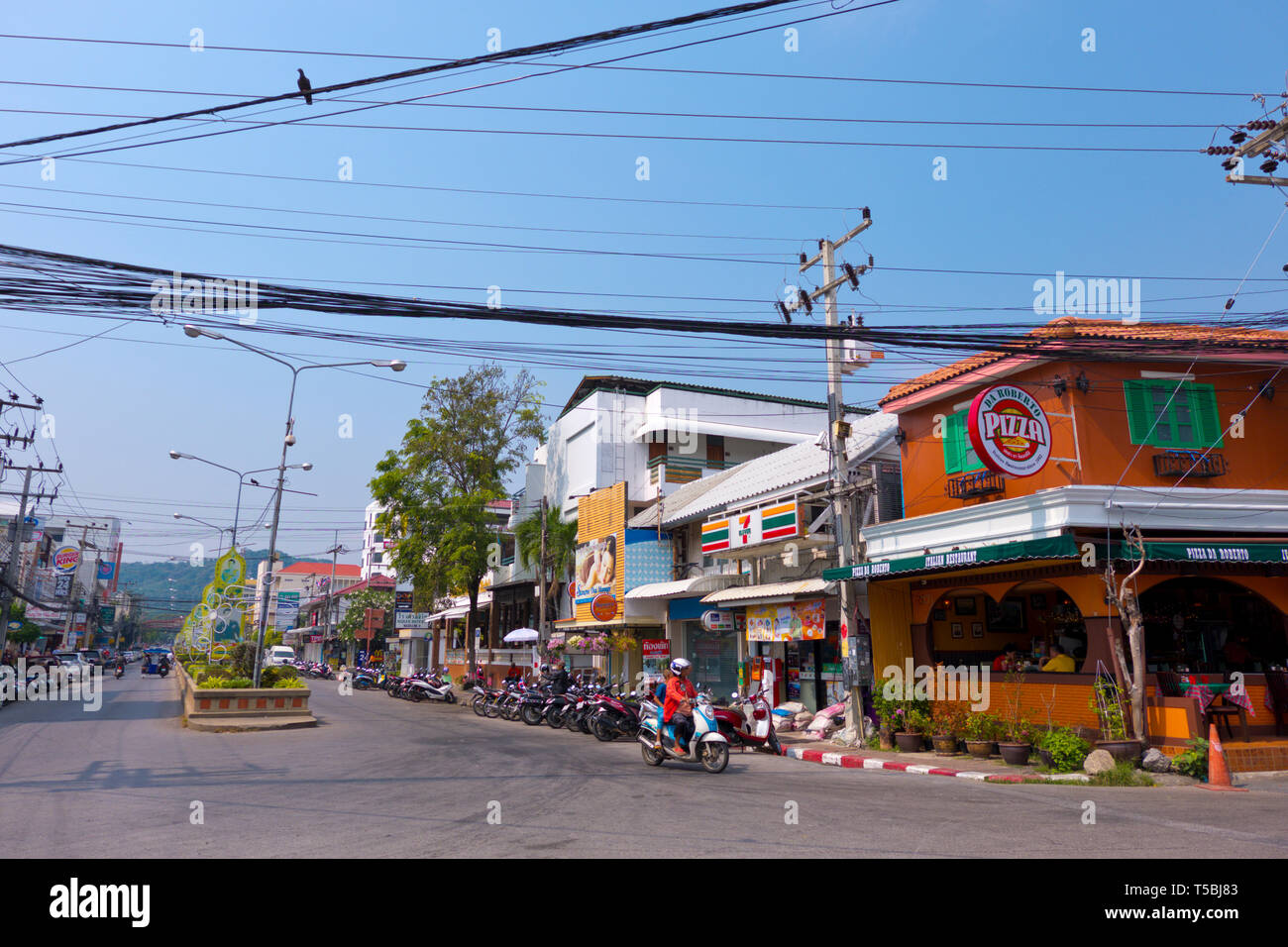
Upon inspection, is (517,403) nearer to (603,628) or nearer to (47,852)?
(603,628)

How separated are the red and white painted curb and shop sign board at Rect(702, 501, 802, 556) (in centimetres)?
545

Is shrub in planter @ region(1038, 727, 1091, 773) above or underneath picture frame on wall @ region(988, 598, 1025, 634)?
underneath

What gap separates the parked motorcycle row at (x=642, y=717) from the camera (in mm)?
13516

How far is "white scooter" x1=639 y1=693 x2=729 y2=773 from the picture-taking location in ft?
43.6

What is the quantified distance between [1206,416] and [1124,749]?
6850 millimetres

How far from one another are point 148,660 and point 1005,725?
66.6 meters

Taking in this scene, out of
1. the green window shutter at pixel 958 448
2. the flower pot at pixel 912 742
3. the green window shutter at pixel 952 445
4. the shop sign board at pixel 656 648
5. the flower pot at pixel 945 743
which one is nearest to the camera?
the flower pot at pixel 945 743

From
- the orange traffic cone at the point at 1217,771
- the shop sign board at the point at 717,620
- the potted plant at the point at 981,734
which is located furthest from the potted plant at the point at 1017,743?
the shop sign board at the point at 717,620

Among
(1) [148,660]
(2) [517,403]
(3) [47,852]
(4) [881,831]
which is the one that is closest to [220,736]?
(3) [47,852]

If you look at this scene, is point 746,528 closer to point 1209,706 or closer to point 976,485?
point 976,485

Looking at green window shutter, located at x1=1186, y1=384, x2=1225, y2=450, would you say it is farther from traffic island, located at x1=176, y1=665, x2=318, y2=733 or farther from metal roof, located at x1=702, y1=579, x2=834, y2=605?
traffic island, located at x1=176, y1=665, x2=318, y2=733

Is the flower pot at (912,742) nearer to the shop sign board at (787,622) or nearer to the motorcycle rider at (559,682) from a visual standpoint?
the shop sign board at (787,622)

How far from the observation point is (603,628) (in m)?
31.6

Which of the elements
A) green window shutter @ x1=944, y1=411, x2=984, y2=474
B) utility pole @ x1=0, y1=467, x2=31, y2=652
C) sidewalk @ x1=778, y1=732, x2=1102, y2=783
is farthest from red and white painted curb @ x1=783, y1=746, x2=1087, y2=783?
utility pole @ x1=0, y1=467, x2=31, y2=652
